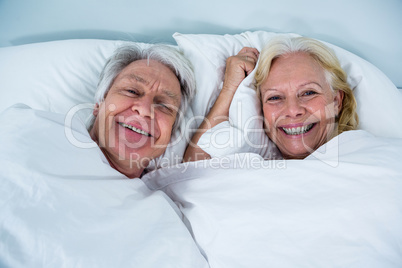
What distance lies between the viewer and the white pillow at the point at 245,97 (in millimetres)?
1033

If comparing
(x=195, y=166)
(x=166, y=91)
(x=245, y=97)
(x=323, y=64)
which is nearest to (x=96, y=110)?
(x=166, y=91)

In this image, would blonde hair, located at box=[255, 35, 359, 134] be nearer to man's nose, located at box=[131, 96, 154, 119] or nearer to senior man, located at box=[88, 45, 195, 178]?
senior man, located at box=[88, 45, 195, 178]

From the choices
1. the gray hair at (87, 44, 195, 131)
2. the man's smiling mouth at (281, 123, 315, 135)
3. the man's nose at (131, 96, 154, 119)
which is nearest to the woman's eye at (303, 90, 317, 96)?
the man's smiling mouth at (281, 123, 315, 135)

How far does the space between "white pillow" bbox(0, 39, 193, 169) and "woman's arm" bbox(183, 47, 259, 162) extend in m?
0.05

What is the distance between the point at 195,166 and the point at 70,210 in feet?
1.50

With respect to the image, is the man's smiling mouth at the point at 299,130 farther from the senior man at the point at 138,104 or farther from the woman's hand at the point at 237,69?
the senior man at the point at 138,104

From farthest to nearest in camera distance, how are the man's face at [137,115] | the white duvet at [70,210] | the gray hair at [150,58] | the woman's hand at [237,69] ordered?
1. the woman's hand at [237,69]
2. the gray hair at [150,58]
3. the man's face at [137,115]
4. the white duvet at [70,210]

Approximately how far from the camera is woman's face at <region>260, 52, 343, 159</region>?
992mm

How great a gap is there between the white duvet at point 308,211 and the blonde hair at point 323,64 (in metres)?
0.22

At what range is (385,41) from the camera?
1310 millimetres

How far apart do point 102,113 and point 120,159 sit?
171 millimetres

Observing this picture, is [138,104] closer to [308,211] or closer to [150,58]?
[150,58]

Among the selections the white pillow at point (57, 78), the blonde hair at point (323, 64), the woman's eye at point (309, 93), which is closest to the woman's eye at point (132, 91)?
the white pillow at point (57, 78)

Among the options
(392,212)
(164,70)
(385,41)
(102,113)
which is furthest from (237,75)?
(385,41)
